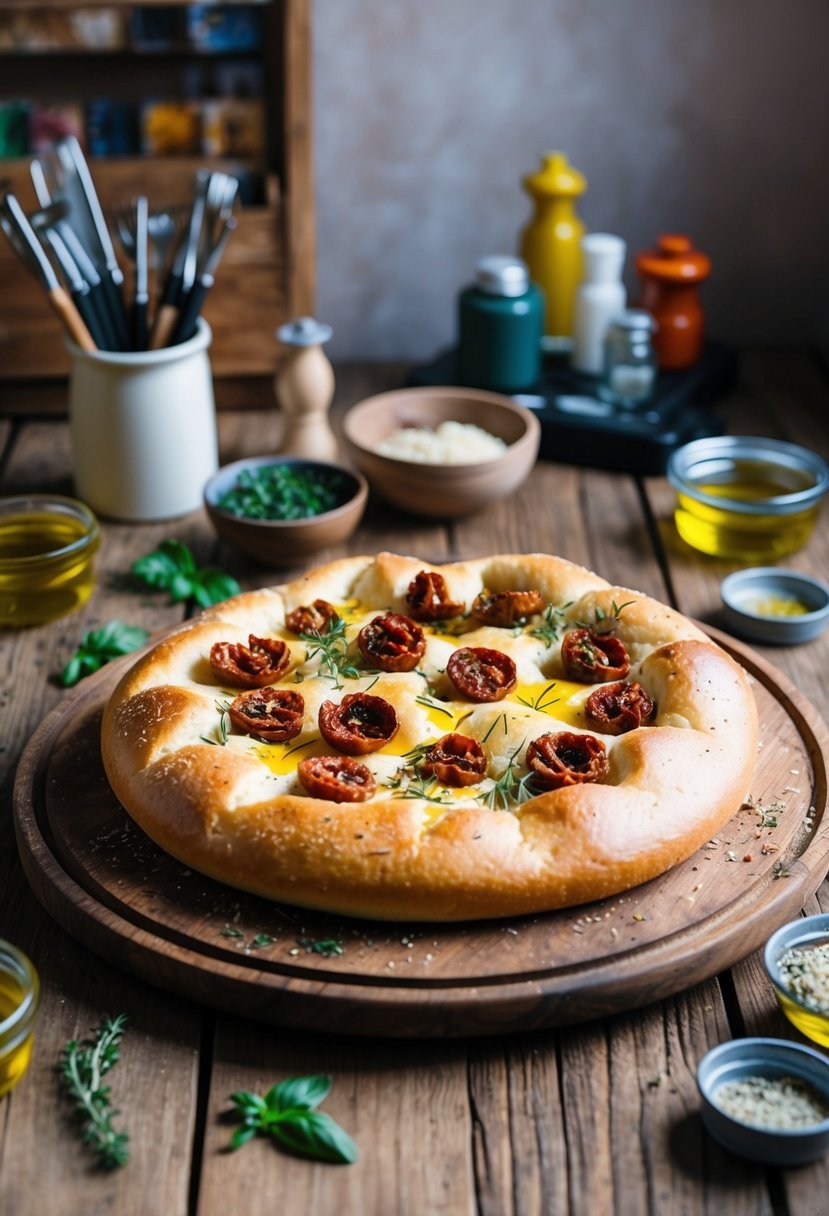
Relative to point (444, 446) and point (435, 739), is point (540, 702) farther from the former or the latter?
point (444, 446)

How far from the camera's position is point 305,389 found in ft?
10.9

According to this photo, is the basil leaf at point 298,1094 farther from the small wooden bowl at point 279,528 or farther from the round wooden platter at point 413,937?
the small wooden bowl at point 279,528

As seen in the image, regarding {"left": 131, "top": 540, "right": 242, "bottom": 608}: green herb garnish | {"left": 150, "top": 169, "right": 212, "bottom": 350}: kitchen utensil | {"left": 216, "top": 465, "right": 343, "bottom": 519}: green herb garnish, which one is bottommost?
{"left": 131, "top": 540, "right": 242, "bottom": 608}: green herb garnish

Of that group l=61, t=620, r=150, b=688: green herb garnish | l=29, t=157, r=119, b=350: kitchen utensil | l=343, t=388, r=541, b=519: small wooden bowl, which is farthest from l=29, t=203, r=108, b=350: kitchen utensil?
l=61, t=620, r=150, b=688: green herb garnish

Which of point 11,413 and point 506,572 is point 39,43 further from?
point 506,572

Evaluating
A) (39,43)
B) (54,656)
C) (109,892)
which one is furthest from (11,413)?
(109,892)

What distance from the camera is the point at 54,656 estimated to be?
107 inches

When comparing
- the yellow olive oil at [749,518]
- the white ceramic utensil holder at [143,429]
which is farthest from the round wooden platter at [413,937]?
the white ceramic utensil holder at [143,429]

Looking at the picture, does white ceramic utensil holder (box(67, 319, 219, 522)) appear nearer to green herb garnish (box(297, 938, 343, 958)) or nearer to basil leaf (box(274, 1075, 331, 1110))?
green herb garnish (box(297, 938, 343, 958))

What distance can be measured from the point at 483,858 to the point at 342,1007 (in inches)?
10.4

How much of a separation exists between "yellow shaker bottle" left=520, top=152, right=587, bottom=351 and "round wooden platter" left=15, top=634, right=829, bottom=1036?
2.16m

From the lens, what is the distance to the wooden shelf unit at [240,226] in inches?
137

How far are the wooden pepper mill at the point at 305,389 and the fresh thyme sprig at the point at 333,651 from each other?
0.98m

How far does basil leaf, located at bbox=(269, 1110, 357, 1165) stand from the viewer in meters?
1.59
